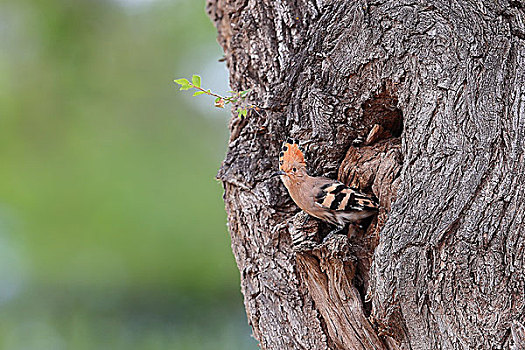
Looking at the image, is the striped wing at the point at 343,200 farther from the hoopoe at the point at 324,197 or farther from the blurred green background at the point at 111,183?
the blurred green background at the point at 111,183

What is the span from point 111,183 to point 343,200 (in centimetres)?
355

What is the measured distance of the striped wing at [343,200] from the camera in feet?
3.09

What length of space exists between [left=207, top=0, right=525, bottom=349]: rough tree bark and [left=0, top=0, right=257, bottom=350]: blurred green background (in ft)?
9.27

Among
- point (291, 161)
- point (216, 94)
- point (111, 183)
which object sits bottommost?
point (291, 161)

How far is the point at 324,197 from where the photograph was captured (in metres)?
0.95

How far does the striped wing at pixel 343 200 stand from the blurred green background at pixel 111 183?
3.00 metres

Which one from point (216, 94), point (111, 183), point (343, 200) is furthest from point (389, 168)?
point (111, 183)

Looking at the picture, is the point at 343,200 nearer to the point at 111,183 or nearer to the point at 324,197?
the point at 324,197

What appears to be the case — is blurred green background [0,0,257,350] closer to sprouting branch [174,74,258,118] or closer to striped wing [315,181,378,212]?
sprouting branch [174,74,258,118]

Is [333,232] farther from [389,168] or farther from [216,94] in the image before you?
[216,94]

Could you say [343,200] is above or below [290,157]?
below

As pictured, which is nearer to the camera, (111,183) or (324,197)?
(324,197)

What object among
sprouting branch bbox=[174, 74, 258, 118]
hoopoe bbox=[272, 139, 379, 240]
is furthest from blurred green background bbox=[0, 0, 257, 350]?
hoopoe bbox=[272, 139, 379, 240]

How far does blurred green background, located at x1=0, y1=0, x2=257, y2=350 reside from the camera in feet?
13.4
